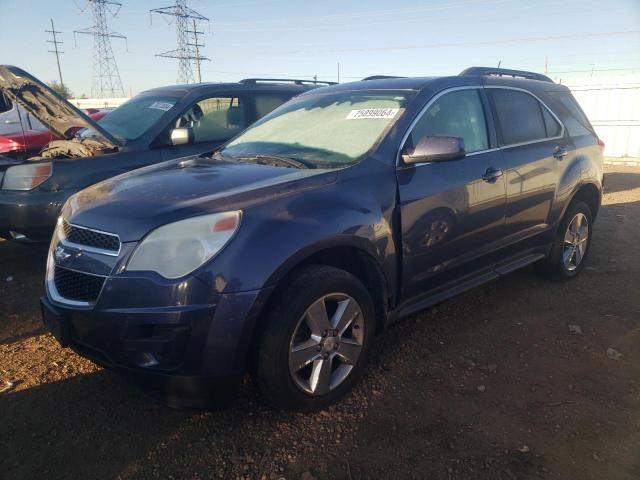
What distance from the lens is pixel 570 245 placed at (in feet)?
14.8

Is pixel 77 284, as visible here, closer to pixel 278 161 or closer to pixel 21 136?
pixel 278 161

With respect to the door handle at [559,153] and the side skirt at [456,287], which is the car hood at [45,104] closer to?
the side skirt at [456,287]

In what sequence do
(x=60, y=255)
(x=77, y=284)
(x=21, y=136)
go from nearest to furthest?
(x=77, y=284) → (x=60, y=255) → (x=21, y=136)

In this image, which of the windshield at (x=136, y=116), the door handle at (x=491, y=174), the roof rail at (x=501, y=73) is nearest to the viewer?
the door handle at (x=491, y=174)

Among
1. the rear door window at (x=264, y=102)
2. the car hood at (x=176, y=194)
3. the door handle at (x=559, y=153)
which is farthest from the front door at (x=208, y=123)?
the door handle at (x=559, y=153)

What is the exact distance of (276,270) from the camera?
222 cm

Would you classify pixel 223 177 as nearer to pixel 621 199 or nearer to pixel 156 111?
pixel 156 111

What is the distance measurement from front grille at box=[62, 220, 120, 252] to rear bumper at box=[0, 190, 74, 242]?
1.92m

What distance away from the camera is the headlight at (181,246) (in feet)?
6.95

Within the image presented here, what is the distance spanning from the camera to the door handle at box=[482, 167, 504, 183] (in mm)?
3332

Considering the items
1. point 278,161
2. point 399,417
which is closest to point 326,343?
point 399,417

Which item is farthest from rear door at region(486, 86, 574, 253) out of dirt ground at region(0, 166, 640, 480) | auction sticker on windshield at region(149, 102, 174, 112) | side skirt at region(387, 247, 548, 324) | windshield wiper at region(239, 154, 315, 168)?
auction sticker on windshield at region(149, 102, 174, 112)

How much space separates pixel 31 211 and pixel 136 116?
1660 millimetres

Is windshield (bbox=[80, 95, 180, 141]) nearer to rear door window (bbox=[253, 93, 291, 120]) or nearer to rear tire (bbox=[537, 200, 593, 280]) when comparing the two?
rear door window (bbox=[253, 93, 291, 120])
